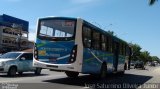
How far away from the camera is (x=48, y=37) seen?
17359 millimetres

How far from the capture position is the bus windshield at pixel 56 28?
16.9m

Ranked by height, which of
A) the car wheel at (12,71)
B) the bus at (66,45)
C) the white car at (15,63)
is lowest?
the car wheel at (12,71)

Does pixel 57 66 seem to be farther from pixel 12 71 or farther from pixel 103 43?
pixel 12 71

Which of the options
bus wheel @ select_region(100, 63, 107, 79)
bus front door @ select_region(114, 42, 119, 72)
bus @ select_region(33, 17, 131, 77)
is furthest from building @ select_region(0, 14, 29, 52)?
bus @ select_region(33, 17, 131, 77)

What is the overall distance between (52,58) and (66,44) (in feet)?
3.44

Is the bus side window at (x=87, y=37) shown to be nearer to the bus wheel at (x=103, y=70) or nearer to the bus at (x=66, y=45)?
the bus at (x=66, y=45)

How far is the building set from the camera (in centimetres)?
7788

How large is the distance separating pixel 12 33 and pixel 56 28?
67.9 m

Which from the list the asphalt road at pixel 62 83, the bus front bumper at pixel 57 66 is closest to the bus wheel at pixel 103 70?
the asphalt road at pixel 62 83

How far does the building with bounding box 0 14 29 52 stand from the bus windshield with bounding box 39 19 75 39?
2303 inches

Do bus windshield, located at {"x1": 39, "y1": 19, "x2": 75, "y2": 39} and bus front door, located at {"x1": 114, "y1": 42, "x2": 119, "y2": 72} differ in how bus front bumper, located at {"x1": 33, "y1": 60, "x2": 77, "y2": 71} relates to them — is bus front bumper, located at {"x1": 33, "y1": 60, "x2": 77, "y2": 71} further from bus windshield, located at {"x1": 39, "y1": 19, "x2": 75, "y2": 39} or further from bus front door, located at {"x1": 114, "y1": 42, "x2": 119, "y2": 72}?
bus front door, located at {"x1": 114, "y1": 42, "x2": 119, "y2": 72}

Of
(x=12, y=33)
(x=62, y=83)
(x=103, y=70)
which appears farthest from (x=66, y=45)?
(x=12, y=33)

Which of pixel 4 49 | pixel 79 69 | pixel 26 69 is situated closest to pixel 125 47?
pixel 26 69

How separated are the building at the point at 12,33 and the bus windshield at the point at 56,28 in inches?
2303
